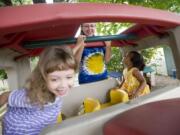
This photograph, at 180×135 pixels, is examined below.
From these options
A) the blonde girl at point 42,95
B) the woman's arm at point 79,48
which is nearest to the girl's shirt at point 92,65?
the woman's arm at point 79,48

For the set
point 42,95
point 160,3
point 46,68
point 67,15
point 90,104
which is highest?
point 160,3

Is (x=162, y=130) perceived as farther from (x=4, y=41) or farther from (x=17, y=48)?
(x=17, y=48)

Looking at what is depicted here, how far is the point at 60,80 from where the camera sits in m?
1.38

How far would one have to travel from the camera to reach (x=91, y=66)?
258 centimetres

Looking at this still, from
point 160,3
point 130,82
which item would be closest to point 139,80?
point 130,82

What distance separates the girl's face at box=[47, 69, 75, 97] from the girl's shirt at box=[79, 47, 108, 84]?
3.60ft

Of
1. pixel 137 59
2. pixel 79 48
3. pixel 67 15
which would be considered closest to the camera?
pixel 67 15

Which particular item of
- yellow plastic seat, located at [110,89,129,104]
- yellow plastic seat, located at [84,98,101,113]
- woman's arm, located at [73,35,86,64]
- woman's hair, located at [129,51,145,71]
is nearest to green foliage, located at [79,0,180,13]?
woman's hair, located at [129,51,145,71]

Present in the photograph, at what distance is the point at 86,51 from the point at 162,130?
58.7 inches

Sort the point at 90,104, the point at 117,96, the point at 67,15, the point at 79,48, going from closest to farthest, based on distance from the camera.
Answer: the point at 67,15, the point at 79,48, the point at 90,104, the point at 117,96

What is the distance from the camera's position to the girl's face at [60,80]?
1.37m

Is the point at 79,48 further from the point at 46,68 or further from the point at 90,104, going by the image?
the point at 90,104

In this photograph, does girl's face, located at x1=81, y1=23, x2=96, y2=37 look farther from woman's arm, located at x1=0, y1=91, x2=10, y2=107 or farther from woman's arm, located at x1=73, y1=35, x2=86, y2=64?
woman's arm, located at x1=0, y1=91, x2=10, y2=107

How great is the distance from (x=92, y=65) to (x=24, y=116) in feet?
3.75
